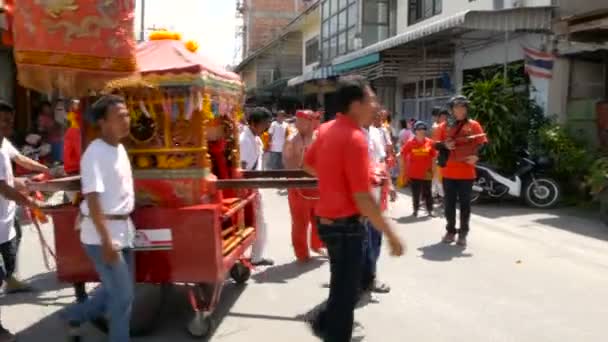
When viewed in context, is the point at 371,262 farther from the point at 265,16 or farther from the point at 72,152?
the point at 265,16

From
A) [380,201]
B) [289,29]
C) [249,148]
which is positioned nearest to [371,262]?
[380,201]

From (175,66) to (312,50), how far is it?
27.4m

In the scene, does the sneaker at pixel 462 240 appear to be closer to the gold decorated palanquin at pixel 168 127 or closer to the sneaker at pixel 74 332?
the gold decorated palanquin at pixel 168 127

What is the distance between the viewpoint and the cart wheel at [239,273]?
225 inches

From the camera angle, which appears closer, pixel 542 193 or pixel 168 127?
pixel 168 127

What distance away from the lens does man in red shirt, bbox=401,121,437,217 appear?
9258 millimetres

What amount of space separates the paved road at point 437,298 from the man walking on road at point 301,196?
264mm

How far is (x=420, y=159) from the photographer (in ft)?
30.5

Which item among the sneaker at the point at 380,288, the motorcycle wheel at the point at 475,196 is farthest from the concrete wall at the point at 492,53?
the sneaker at the point at 380,288

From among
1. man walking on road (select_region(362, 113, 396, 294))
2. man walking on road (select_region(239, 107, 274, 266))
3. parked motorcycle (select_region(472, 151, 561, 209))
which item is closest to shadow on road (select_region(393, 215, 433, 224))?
parked motorcycle (select_region(472, 151, 561, 209))

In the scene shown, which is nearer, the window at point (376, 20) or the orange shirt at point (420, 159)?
the orange shirt at point (420, 159)

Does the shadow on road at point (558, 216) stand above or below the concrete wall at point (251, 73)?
below

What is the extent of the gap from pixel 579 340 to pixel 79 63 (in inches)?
152

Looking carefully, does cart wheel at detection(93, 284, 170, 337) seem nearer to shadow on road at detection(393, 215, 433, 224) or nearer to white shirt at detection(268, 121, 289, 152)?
shadow on road at detection(393, 215, 433, 224)
